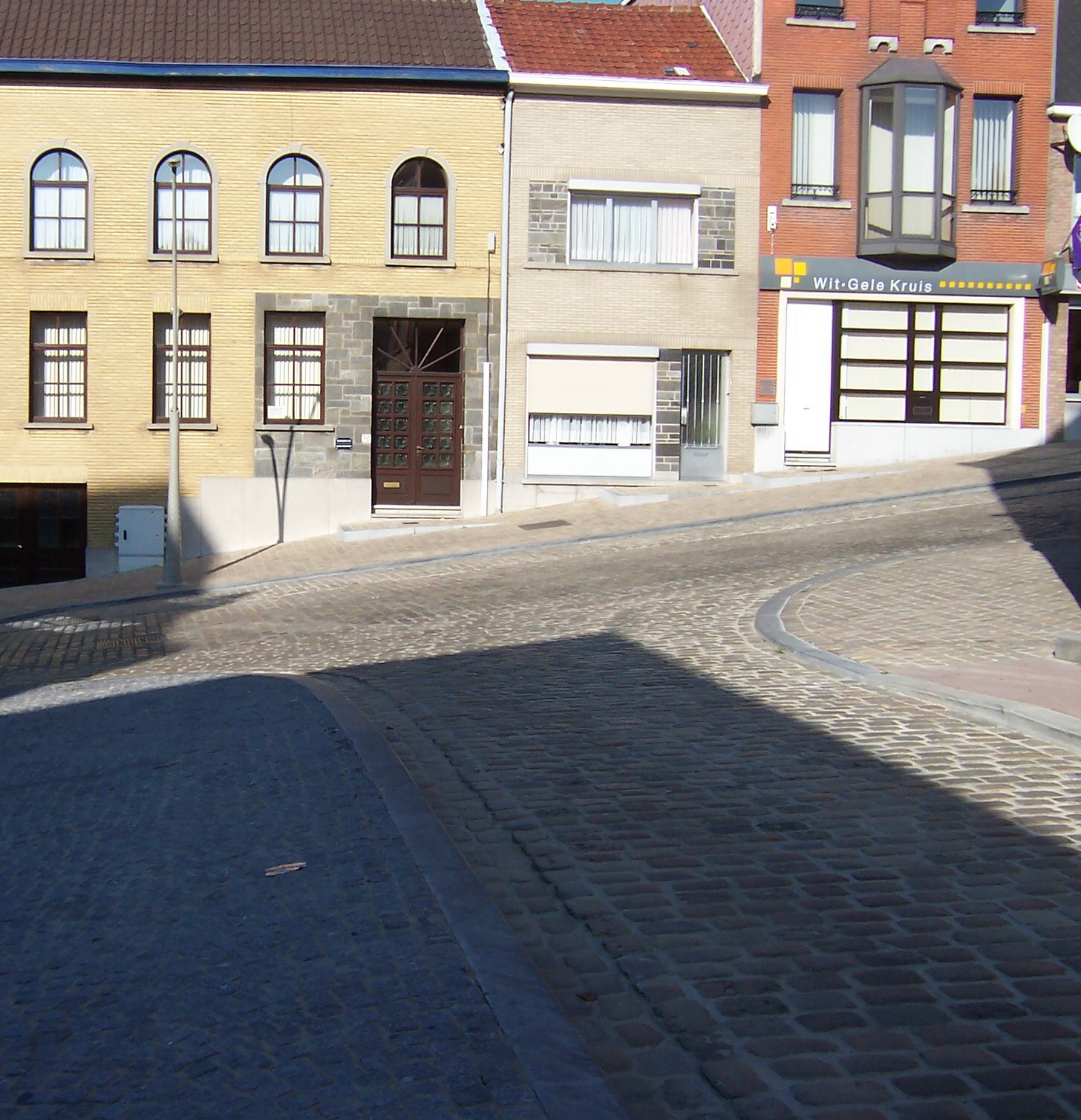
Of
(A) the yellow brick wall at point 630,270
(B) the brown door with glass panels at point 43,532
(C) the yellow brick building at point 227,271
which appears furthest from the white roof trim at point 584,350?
(B) the brown door with glass panels at point 43,532

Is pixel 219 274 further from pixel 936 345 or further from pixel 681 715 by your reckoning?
pixel 681 715

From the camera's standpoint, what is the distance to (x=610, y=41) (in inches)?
1046

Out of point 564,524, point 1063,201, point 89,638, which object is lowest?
point 89,638

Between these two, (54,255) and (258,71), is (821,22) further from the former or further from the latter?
(54,255)

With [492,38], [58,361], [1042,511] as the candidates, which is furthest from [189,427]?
[1042,511]

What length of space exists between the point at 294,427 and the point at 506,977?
21.3 m

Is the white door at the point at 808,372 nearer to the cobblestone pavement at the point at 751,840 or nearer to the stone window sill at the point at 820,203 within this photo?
the stone window sill at the point at 820,203

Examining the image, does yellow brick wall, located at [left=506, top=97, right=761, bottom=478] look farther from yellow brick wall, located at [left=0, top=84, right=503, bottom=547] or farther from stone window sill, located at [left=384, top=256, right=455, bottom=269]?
stone window sill, located at [left=384, top=256, right=455, bottom=269]

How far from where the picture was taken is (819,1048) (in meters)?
3.88

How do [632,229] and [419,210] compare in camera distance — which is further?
[632,229]

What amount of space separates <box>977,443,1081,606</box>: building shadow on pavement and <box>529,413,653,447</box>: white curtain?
20.8 ft

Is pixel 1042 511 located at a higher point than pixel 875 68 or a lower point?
lower

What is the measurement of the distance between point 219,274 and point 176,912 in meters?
21.1

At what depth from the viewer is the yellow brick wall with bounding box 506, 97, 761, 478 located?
985 inches
